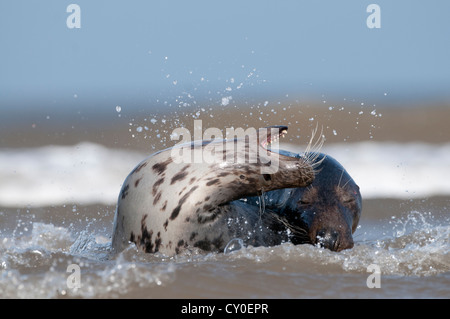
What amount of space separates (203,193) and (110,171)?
8370 millimetres

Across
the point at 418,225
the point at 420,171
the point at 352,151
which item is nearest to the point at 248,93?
the point at 352,151

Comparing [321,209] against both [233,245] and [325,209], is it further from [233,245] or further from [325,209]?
[233,245]

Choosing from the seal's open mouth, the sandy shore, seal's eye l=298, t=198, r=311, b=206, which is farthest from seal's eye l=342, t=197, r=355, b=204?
the sandy shore

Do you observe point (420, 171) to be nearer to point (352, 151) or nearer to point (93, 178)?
point (352, 151)

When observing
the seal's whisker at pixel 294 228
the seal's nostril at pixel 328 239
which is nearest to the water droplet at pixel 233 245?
the seal's whisker at pixel 294 228

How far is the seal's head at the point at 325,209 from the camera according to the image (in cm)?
477

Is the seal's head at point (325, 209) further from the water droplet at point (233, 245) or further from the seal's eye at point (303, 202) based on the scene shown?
the water droplet at point (233, 245)

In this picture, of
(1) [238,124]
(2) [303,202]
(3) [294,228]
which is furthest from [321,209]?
(1) [238,124]

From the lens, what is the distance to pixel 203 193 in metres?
4.34

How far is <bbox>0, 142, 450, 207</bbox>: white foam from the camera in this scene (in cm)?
1083

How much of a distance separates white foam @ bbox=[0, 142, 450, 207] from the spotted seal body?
19.3ft

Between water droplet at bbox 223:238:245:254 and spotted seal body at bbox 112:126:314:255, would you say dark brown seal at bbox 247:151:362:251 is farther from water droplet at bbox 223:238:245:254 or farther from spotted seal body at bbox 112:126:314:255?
water droplet at bbox 223:238:245:254

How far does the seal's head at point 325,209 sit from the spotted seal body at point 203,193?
0.31 metres

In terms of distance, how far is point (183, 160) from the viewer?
454 cm
